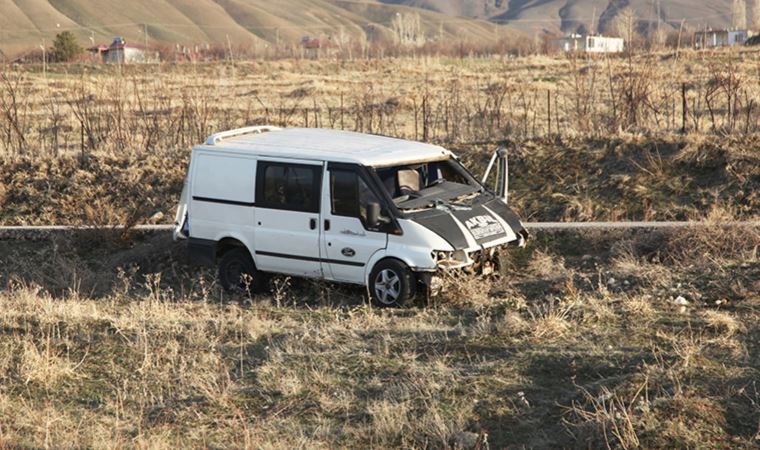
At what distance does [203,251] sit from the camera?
42.3 ft

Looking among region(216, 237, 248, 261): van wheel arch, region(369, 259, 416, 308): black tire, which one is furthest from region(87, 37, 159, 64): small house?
region(369, 259, 416, 308): black tire

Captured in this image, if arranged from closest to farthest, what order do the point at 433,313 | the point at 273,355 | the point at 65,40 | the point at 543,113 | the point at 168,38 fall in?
the point at 273,355 → the point at 433,313 → the point at 543,113 → the point at 65,40 → the point at 168,38

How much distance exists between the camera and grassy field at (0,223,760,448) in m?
7.07

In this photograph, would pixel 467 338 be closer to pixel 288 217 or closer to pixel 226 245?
pixel 288 217

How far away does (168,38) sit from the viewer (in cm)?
18488

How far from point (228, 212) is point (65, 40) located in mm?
62243

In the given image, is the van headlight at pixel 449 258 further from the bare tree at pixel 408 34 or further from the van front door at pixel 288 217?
the bare tree at pixel 408 34

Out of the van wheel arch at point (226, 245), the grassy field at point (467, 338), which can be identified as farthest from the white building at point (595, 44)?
the van wheel arch at point (226, 245)

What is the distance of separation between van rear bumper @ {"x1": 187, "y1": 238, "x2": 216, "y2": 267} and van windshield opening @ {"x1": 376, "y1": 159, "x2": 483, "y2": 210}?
99.4 inches

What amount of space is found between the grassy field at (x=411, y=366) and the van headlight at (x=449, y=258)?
0.26 m

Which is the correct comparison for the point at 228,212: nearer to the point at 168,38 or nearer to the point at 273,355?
the point at 273,355

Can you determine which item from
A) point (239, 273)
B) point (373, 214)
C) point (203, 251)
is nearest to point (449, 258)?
point (373, 214)

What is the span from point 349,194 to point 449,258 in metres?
1.47

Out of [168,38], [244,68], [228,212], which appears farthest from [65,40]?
[168,38]
